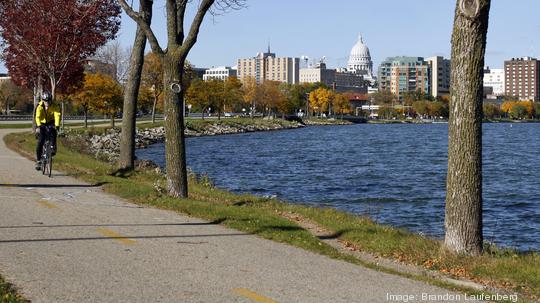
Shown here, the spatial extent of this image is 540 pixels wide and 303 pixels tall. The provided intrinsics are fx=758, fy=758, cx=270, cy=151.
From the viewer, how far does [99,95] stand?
70500 mm

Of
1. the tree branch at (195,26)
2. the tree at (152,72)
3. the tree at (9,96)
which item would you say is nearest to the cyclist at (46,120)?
the tree branch at (195,26)

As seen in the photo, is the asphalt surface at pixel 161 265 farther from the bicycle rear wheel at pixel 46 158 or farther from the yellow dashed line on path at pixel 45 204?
the bicycle rear wheel at pixel 46 158

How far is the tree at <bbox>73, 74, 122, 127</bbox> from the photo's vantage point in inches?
2744

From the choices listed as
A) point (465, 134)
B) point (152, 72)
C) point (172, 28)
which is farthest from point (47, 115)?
point (152, 72)

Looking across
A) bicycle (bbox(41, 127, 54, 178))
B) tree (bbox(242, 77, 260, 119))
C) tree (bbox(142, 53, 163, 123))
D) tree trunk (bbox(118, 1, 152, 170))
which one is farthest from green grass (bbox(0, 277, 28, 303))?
tree (bbox(242, 77, 260, 119))

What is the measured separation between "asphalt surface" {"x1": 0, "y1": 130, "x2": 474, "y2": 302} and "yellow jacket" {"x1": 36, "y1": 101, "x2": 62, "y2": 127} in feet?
19.3

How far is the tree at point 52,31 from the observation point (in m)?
31.7

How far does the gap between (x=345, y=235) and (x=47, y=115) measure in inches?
388

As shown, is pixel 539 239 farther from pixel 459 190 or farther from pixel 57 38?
pixel 57 38

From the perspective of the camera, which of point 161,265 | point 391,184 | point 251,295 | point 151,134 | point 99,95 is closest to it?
point 251,295

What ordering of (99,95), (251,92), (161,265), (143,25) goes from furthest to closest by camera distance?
(251,92) → (99,95) → (143,25) → (161,265)

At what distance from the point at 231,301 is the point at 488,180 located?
27.2 m

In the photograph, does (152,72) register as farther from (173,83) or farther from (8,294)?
(8,294)

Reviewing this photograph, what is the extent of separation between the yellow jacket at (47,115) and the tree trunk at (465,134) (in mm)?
11731
